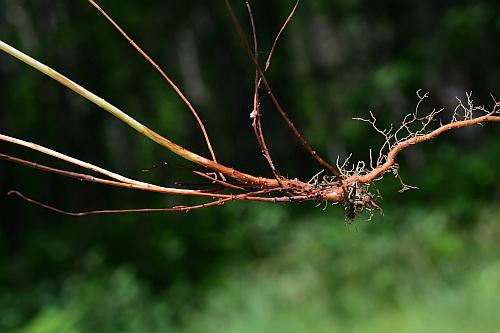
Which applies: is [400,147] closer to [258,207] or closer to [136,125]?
[136,125]

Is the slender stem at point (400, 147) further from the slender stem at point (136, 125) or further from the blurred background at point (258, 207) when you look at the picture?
Result: the blurred background at point (258, 207)

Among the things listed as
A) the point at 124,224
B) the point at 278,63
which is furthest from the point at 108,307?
the point at 278,63

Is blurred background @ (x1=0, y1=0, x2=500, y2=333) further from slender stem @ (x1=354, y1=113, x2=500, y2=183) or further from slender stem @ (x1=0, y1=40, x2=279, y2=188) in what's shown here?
slender stem @ (x1=0, y1=40, x2=279, y2=188)

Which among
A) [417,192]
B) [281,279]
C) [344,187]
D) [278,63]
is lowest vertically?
[344,187]

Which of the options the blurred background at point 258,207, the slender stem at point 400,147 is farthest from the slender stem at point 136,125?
the blurred background at point 258,207

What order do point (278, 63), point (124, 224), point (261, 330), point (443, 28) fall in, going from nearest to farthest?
point (261, 330)
point (443, 28)
point (124, 224)
point (278, 63)

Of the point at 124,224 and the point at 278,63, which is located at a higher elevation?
the point at 278,63

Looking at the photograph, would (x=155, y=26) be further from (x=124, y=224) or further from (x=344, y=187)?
(x=344, y=187)

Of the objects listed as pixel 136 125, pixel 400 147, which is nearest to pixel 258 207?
pixel 400 147

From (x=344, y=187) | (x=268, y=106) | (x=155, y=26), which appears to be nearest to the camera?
(x=344, y=187)
